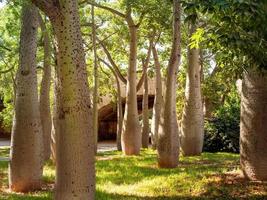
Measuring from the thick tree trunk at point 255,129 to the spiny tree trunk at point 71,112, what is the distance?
4107 mm

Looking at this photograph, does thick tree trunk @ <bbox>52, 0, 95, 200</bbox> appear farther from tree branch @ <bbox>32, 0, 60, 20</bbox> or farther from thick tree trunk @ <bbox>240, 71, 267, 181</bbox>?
thick tree trunk @ <bbox>240, 71, 267, 181</bbox>

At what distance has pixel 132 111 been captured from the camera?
16.4 m

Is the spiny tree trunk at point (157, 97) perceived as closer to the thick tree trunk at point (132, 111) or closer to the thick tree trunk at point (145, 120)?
the thick tree trunk at point (145, 120)

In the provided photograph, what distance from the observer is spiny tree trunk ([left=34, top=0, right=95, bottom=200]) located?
5.41m

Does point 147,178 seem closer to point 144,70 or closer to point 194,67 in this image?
point 194,67

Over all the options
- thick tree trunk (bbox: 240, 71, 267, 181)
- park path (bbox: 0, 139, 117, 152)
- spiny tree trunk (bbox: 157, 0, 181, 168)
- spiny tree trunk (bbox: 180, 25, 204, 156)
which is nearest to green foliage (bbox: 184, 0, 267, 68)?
thick tree trunk (bbox: 240, 71, 267, 181)

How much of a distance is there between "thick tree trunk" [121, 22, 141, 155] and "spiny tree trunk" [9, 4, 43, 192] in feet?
23.4

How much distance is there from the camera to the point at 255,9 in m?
4.33

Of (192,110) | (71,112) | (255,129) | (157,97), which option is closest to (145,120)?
(157,97)

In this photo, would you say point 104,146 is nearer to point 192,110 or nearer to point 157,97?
point 157,97

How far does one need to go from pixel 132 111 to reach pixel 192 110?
8.58 feet

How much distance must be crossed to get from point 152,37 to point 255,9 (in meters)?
14.2

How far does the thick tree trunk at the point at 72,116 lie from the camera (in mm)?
5418

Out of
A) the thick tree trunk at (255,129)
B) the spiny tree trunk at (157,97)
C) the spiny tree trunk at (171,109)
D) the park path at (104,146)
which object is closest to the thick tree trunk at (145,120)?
the spiny tree trunk at (157,97)
